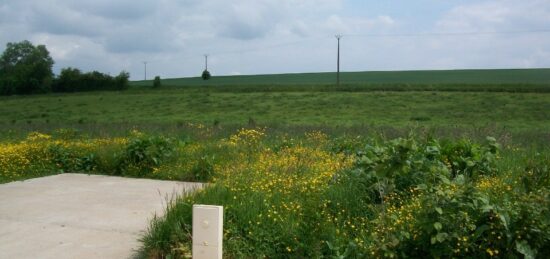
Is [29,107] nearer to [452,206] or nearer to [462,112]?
[462,112]

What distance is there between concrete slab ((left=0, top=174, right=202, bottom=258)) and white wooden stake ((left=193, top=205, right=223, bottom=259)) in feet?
3.44

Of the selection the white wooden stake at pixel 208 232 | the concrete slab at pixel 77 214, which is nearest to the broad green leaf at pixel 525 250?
the white wooden stake at pixel 208 232

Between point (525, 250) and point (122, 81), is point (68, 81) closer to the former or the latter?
point (122, 81)

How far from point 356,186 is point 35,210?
14.1ft

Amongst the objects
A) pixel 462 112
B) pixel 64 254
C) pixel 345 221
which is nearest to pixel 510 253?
pixel 345 221

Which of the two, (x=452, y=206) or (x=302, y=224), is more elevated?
(x=452, y=206)

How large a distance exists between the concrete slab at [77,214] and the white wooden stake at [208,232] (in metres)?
1.05

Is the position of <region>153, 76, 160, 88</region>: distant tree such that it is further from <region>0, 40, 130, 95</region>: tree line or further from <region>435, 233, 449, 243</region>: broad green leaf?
<region>435, 233, 449, 243</region>: broad green leaf

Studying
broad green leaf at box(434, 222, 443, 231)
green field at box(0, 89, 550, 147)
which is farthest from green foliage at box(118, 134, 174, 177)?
green field at box(0, 89, 550, 147)

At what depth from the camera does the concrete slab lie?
18.7 feet

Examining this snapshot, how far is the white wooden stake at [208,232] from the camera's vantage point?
478 centimetres

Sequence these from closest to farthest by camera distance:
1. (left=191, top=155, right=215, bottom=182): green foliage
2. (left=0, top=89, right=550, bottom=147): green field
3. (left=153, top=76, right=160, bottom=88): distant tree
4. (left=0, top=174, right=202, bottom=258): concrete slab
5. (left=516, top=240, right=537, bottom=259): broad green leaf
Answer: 1. (left=516, top=240, right=537, bottom=259): broad green leaf
2. (left=0, top=174, right=202, bottom=258): concrete slab
3. (left=191, top=155, right=215, bottom=182): green foliage
4. (left=0, top=89, right=550, bottom=147): green field
5. (left=153, top=76, right=160, bottom=88): distant tree

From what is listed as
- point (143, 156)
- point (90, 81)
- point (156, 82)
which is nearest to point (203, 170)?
point (143, 156)

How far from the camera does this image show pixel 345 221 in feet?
18.2
